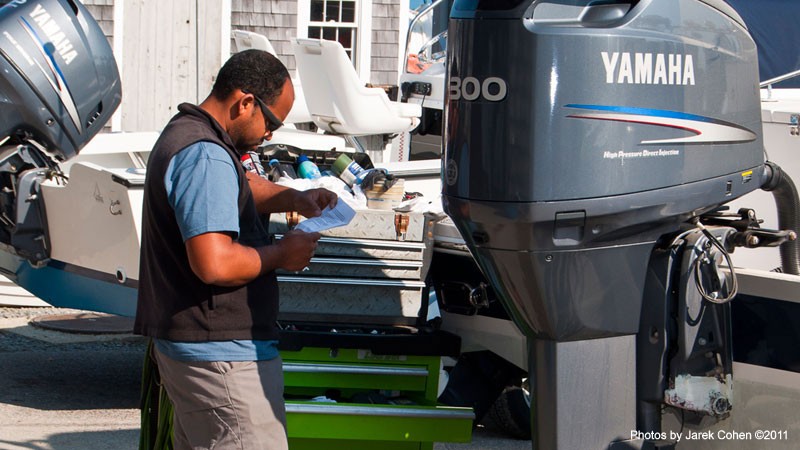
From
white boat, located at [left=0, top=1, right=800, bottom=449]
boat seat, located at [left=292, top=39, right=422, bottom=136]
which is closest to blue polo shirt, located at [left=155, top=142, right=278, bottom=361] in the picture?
white boat, located at [left=0, top=1, right=800, bottom=449]

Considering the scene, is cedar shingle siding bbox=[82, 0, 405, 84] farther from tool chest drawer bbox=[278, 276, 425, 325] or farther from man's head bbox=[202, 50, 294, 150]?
man's head bbox=[202, 50, 294, 150]

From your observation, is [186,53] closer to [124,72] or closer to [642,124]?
[124,72]

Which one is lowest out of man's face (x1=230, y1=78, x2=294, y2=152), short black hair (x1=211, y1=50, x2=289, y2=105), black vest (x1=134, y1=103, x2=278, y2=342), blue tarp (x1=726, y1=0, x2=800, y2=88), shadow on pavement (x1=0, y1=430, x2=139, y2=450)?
shadow on pavement (x1=0, y1=430, x2=139, y2=450)

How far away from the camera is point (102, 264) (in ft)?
17.7

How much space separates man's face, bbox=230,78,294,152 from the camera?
2998 mm

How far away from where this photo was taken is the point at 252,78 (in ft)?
9.77

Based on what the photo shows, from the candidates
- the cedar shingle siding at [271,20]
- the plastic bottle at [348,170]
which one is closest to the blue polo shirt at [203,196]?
the plastic bottle at [348,170]

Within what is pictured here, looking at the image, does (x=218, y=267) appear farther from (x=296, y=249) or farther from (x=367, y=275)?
(x=367, y=275)

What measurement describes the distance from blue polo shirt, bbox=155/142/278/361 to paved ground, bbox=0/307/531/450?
7.52ft

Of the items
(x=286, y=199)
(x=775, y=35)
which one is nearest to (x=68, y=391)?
(x=286, y=199)

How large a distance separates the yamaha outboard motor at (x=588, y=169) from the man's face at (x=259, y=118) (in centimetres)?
47

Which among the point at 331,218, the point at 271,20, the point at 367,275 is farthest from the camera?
the point at 271,20

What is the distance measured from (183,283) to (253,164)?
1857mm

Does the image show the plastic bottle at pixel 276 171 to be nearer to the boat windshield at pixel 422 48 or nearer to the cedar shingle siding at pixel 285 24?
the boat windshield at pixel 422 48
